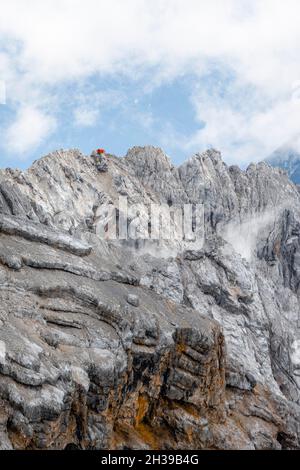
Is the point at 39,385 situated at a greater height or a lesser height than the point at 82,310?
lesser

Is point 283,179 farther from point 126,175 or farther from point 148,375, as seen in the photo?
point 148,375

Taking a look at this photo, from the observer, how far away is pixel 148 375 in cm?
4606

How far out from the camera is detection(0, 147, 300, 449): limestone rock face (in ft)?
110

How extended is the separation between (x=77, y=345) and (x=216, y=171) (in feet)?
301

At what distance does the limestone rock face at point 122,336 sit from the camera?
33.5 metres

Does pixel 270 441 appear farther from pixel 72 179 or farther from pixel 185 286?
pixel 72 179

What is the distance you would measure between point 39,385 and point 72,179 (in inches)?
2721

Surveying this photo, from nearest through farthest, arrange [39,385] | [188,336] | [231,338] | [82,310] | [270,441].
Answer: [39,385]
[82,310]
[188,336]
[270,441]
[231,338]

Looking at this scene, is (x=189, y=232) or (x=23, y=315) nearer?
(x=23, y=315)

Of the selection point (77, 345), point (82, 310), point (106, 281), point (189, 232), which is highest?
point (189, 232)

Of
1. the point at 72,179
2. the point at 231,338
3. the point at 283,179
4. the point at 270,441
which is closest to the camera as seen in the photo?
the point at 270,441

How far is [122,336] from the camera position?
4297 centimetres

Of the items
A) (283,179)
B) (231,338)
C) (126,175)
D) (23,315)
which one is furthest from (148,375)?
(283,179)

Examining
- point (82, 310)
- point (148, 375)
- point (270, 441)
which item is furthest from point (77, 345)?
point (270, 441)
